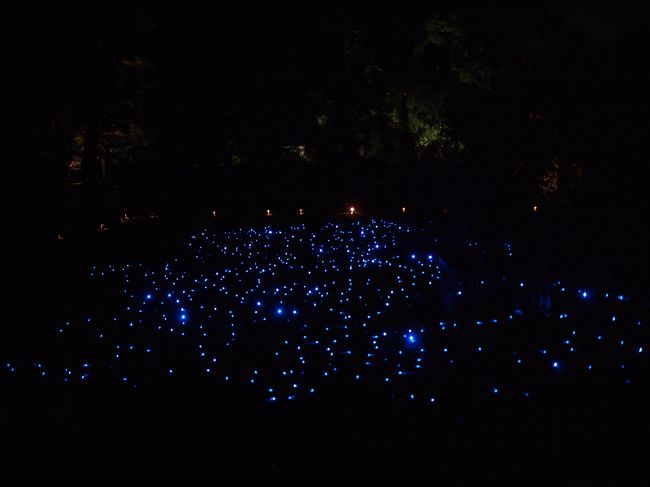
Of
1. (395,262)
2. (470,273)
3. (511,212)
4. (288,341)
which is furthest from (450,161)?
(288,341)

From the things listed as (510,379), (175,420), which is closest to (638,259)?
(510,379)

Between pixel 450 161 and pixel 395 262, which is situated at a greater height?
pixel 450 161

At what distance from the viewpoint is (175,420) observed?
13.9 ft

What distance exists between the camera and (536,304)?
21.2 ft

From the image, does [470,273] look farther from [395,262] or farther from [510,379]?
[510,379]

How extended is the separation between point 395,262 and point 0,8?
981 cm

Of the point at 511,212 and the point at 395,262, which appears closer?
the point at 395,262

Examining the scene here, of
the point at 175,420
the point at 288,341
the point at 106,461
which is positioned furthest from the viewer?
the point at 288,341

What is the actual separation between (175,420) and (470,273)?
4953 mm

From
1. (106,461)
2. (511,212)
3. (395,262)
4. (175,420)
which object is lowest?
(106,461)

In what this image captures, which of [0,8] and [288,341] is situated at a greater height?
[0,8]

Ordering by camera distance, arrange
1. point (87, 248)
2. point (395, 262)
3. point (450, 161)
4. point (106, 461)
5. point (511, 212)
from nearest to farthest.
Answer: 1. point (106, 461)
2. point (395, 262)
3. point (511, 212)
4. point (87, 248)
5. point (450, 161)

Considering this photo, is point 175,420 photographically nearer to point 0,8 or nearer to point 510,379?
point 510,379

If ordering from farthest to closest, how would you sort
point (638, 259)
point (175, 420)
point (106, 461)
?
point (638, 259) < point (175, 420) < point (106, 461)
